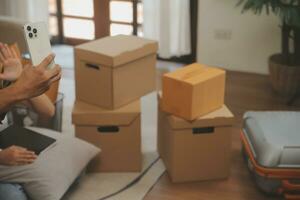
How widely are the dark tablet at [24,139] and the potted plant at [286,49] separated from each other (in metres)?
1.77

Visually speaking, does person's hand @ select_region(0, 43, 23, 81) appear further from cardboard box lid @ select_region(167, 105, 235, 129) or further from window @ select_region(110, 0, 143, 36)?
window @ select_region(110, 0, 143, 36)

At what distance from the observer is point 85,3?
4727mm

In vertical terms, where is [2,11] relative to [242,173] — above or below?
above

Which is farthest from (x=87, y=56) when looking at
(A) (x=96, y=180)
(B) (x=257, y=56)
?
(B) (x=257, y=56)

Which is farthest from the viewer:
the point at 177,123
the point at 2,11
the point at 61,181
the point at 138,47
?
the point at 2,11

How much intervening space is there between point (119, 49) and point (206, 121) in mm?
597

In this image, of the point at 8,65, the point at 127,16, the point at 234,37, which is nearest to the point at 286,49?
the point at 234,37

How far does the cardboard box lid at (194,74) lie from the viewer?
2.50 meters

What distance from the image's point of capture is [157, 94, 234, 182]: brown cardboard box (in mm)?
2547

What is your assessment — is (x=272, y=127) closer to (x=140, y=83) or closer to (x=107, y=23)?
(x=140, y=83)

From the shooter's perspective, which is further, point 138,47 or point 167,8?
point 167,8

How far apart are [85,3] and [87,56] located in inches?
87.4

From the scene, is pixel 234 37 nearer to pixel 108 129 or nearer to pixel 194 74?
pixel 194 74

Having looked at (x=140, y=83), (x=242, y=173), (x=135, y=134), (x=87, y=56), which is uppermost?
(x=87, y=56)
